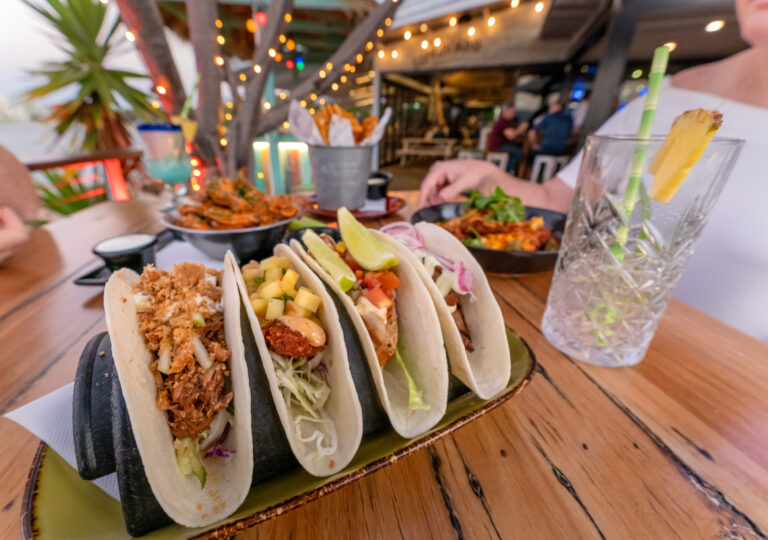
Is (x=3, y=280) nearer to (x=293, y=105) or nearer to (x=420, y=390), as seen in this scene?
(x=293, y=105)

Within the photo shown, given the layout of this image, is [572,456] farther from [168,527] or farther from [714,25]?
[714,25]

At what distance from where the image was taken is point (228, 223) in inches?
66.3

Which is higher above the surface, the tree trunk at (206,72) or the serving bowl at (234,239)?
the tree trunk at (206,72)

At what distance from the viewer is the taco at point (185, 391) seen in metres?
0.63

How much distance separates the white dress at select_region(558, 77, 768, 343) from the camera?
1.86 m

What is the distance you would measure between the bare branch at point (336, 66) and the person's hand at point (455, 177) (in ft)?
7.75

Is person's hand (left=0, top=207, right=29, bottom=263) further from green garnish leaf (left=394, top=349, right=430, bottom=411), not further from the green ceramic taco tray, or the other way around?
green garnish leaf (left=394, top=349, right=430, bottom=411)

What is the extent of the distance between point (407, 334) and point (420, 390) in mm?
189

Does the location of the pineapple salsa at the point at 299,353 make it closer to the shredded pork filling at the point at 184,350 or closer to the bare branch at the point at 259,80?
the shredded pork filling at the point at 184,350

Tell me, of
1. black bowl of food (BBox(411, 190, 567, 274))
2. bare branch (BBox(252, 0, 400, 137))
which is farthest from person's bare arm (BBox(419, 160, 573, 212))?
bare branch (BBox(252, 0, 400, 137))

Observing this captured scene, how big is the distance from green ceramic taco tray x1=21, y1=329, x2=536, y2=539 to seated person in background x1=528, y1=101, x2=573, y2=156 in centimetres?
1017

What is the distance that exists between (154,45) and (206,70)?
0.48 m

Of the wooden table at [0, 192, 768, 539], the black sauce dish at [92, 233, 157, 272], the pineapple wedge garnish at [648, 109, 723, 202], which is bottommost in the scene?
the wooden table at [0, 192, 768, 539]

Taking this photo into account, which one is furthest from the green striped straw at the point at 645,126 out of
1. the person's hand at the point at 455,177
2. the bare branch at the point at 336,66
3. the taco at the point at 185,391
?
the bare branch at the point at 336,66
